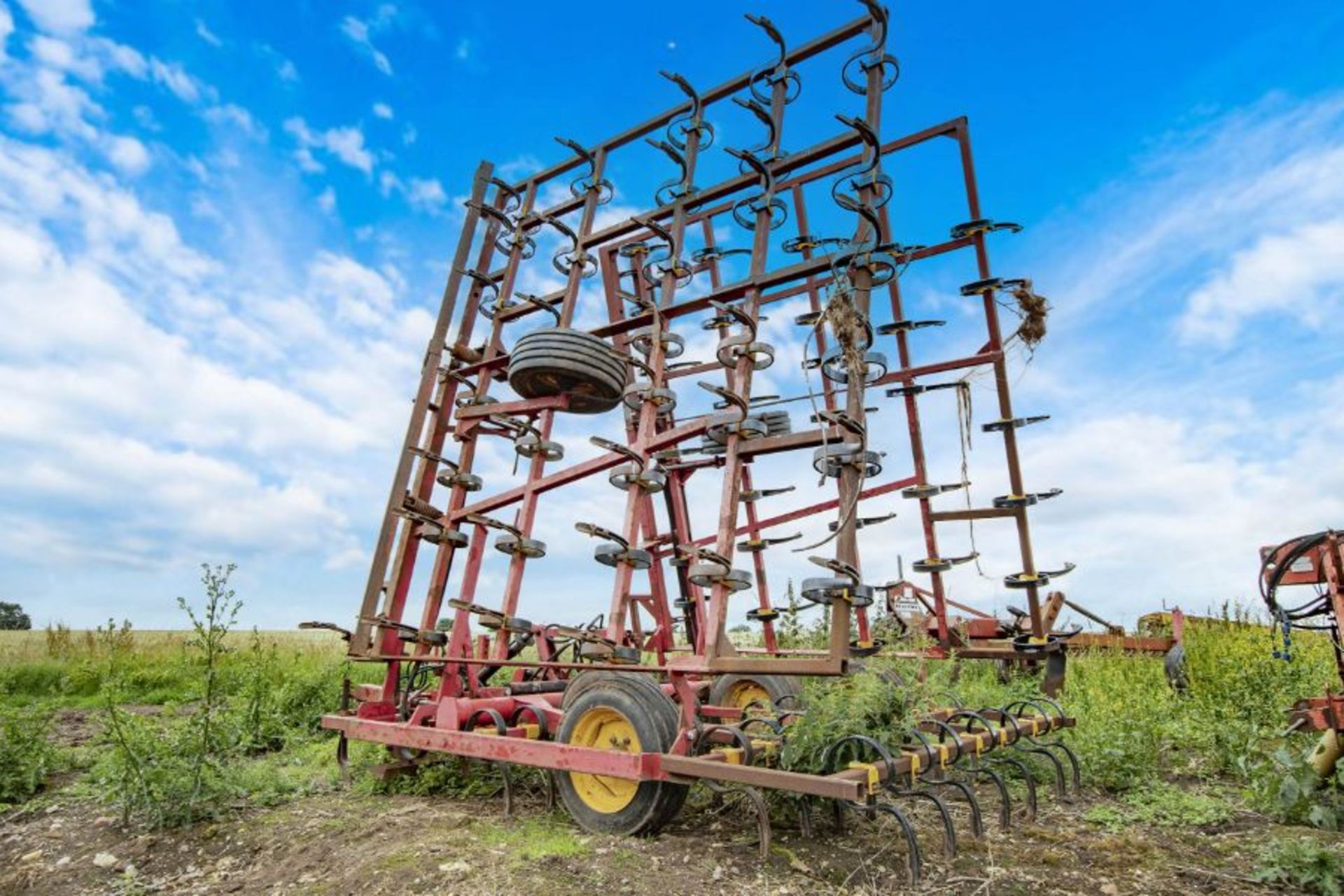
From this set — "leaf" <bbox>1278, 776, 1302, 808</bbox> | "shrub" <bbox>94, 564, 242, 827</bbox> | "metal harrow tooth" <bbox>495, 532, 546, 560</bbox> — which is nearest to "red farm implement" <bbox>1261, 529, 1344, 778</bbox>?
"leaf" <bbox>1278, 776, 1302, 808</bbox>

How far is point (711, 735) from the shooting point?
513 centimetres

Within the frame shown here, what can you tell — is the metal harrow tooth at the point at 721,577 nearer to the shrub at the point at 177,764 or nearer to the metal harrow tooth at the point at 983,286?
the shrub at the point at 177,764

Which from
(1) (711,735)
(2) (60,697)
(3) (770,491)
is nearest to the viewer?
(1) (711,735)

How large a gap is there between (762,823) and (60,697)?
1218 cm

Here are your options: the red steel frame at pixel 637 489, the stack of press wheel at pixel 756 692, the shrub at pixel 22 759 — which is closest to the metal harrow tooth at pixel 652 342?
the red steel frame at pixel 637 489

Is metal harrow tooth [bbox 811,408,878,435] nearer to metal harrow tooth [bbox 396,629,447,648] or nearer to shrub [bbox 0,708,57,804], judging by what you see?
metal harrow tooth [bbox 396,629,447,648]

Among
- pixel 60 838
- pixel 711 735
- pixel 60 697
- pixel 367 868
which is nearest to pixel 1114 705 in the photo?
pixel 711 735

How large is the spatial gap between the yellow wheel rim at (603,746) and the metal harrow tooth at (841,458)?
206 centimetres

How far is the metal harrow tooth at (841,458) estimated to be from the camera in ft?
17.4

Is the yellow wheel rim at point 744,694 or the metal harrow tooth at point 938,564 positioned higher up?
the metal harrow tooth at point 938,564

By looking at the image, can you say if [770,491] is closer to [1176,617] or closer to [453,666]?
[453,666]

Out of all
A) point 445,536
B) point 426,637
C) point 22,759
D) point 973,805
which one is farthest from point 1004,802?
point 22,759

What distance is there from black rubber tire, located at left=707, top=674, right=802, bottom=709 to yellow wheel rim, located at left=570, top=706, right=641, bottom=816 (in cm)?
148

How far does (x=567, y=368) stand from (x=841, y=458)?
2759 millimetres
